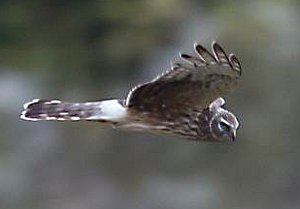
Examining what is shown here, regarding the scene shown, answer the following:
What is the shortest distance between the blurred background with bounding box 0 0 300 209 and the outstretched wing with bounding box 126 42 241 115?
2497mm

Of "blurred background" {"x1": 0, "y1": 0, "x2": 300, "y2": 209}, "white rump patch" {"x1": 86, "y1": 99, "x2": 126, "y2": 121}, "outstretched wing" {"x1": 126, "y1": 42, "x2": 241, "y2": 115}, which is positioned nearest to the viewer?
"outstretched wing" {"x1": 126, "y1": 42, "x2": 241, "y2": 115}

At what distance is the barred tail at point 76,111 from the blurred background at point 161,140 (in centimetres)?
239

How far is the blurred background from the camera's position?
17.0ft

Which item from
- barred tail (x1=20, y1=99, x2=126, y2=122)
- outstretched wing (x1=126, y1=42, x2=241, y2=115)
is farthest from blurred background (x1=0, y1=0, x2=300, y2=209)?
outstretched wing (x1=126, y1=42, x2=241, y2=115)

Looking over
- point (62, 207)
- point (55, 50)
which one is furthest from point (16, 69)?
point (62, 207)

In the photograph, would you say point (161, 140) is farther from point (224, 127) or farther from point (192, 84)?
point (192, 84)

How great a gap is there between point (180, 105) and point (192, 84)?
0.08 m

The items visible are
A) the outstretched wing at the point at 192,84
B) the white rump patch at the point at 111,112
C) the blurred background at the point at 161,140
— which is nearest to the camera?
the outstretched wing at the point at 192,84

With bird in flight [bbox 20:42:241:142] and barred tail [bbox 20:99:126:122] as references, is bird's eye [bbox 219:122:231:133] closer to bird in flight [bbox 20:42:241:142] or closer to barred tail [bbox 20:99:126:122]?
bird in flight [bbox 20:42:241:142]

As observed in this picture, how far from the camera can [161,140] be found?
5.31 meters

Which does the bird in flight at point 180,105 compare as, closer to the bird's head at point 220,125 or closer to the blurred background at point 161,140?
the bird's head at point 220,125

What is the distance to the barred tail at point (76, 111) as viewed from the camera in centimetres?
245

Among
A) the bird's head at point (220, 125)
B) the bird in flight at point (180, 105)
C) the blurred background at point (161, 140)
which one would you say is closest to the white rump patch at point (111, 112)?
the bird in flight at point (180, 105)

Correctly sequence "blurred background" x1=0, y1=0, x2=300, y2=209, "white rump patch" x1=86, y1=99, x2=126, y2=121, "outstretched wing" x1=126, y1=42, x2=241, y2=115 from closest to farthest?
"outstretched wing" x1=126, y1=42, x2=241, y2=115 → "white rump patch" x1=86, y1=99, x2=126, y2=121 → "blurred background" x1=0, y1=0, x2=300, y2=209
